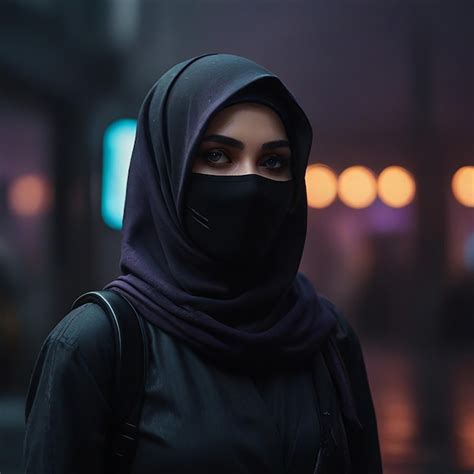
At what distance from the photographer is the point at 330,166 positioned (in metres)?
6.25

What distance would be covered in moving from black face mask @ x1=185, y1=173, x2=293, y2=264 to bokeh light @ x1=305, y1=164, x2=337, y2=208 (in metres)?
4.48

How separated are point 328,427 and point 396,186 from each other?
456cm

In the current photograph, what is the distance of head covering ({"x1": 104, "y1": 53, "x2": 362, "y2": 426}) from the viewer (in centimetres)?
169

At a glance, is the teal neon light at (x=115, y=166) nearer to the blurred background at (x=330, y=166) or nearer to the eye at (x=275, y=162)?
the blurred background at (x=330, y=166)

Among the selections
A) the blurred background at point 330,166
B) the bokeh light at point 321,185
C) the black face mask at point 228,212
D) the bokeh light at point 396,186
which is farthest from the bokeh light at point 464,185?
the black face mask at point 228,212

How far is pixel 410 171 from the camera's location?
608cm

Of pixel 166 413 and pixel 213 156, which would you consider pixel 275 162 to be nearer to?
pixel 213 156

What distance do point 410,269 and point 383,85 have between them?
1232 mm

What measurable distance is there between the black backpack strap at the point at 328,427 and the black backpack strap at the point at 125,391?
357 mm

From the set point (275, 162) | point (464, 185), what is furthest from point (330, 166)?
point (275, 162)

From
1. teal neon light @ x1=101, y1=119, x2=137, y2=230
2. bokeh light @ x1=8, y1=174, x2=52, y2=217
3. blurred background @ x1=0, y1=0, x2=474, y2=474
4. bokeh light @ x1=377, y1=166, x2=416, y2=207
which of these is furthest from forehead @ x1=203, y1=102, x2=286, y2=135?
bokeh light @ x1=8, y1=174, x2=52, y2=217

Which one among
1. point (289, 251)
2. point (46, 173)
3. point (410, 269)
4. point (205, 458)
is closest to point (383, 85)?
point (410, 269)

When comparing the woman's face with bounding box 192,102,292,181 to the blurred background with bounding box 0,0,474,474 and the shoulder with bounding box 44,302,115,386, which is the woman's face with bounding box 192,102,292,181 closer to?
the shoulder with bounding box 44,302,115,386

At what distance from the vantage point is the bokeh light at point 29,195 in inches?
259
